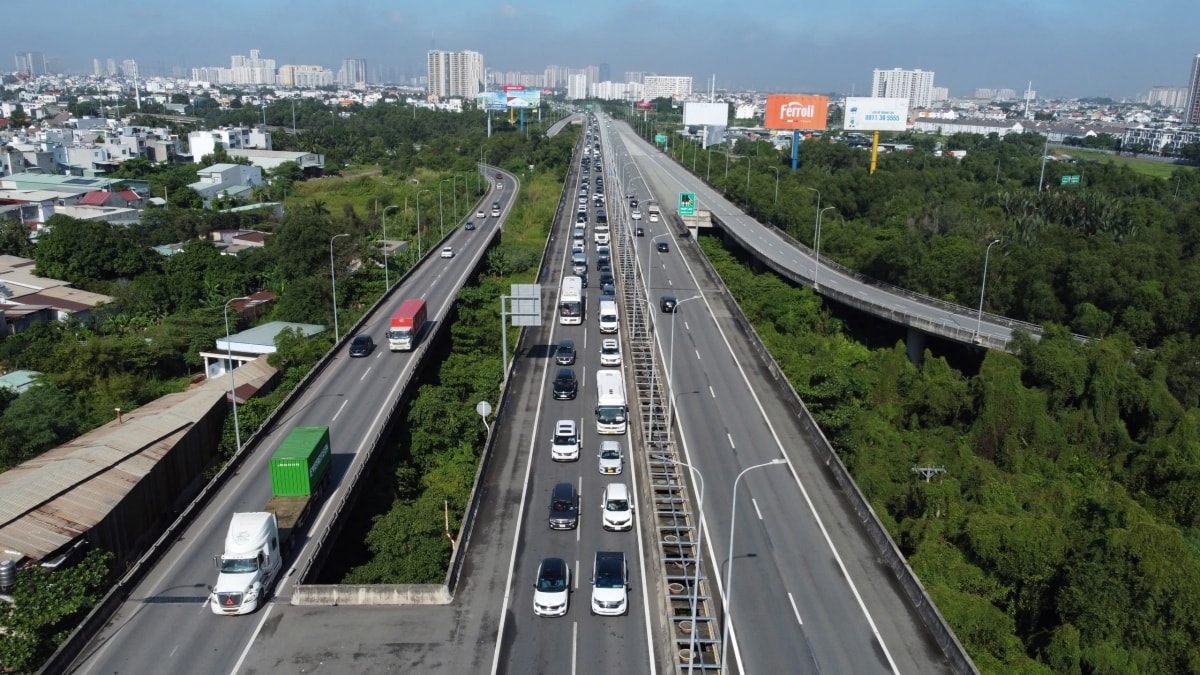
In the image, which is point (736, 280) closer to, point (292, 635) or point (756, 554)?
point (756, 554)

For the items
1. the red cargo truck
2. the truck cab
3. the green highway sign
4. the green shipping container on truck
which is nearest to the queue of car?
the truck cab

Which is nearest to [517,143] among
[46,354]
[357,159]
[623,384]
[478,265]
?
[357,159]

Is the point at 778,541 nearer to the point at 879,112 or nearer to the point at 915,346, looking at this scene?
the point at 915,346

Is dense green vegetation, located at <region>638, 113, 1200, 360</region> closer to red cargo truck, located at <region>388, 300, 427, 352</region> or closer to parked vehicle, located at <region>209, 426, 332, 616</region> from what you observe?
red cargo truck, located at <region>388, 300, 427, 352</region>

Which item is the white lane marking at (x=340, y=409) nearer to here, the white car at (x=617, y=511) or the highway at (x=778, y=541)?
the white car at (x=617, y=511)

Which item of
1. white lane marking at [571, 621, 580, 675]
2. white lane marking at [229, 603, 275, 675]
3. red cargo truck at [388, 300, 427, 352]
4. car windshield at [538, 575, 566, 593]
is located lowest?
white lane marking at [229, 603, 275, 675]

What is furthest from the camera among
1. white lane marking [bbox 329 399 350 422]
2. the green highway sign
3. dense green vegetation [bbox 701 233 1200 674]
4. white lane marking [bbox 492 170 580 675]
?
the green highway sign
